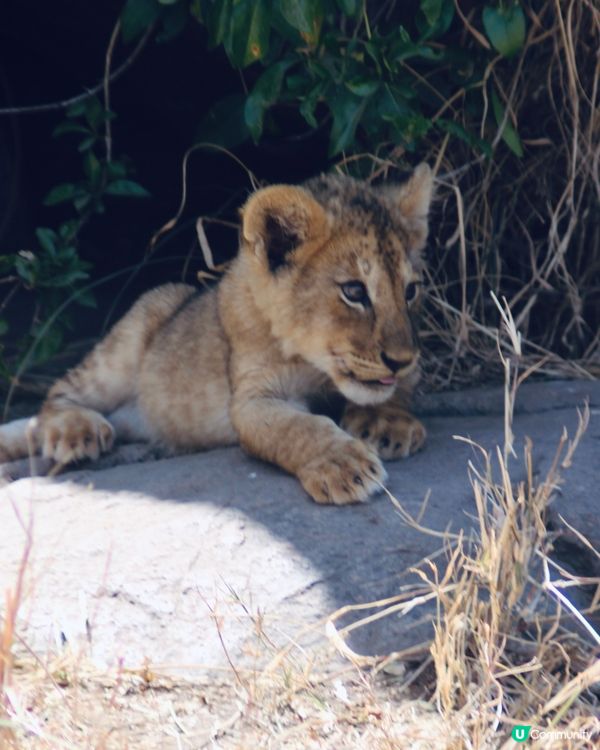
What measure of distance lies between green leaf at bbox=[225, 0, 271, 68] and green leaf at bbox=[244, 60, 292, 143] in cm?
26

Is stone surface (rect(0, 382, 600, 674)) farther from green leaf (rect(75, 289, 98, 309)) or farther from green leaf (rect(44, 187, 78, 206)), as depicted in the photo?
green leaf (rect(44, 187, 78, 206))

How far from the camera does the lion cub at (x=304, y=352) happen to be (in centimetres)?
352

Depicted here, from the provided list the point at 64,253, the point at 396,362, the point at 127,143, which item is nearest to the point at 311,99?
the point at 396,362

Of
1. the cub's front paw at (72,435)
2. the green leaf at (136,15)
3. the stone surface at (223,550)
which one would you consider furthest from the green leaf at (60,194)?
the stone surface at (223,550)

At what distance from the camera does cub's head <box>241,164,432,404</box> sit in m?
3.56

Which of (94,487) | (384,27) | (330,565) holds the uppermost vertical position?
(384,27)

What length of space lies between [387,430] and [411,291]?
48 centimetres

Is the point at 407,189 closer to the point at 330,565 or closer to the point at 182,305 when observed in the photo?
the point at 182,305

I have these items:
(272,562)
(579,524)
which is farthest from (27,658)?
(579,524)

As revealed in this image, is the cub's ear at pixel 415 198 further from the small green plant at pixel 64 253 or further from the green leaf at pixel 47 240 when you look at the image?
the green leaf at pixel 47 240

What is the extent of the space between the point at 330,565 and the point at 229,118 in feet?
7.40

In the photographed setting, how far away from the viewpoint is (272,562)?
9.37 feet

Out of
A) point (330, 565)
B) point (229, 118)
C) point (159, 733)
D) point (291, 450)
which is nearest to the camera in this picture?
point (159, 733)

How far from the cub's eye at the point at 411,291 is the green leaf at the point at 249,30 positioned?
90 centimetres
